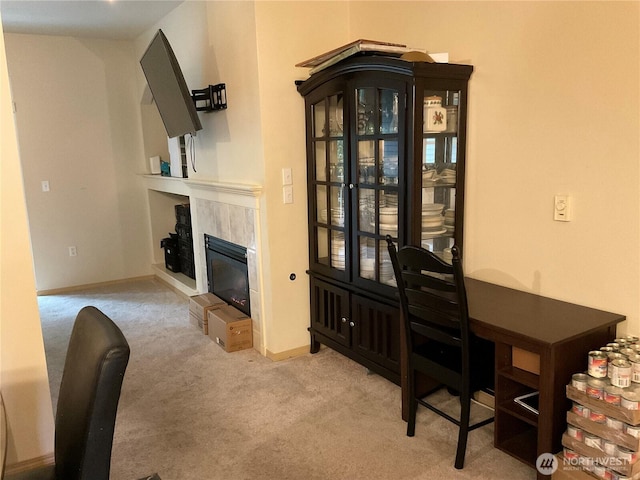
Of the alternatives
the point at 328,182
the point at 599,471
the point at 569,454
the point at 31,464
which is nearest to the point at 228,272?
the point at 328,182

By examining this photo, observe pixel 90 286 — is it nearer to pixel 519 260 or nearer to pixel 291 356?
pixel 291 356

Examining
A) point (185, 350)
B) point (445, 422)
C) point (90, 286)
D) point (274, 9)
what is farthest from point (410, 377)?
point (90, 286)

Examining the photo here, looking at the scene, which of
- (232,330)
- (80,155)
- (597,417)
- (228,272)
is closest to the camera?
(597,417)

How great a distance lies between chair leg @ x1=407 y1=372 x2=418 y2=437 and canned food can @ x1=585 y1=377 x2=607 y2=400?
806 mm

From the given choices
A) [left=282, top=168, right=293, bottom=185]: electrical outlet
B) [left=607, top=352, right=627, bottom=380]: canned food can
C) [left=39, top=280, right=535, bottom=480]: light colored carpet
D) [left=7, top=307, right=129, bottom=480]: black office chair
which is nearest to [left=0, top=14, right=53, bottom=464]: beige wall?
[left=39, top=280, right=535, bottom=480]: light colored carpet

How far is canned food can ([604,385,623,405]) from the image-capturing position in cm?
179

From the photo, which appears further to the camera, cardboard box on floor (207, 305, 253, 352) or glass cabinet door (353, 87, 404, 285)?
cardboard box on floor (207, 305, 253, 352)

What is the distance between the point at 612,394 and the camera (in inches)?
71.0

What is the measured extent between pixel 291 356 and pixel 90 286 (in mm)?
3030

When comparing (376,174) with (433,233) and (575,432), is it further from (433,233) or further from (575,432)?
(575,432)

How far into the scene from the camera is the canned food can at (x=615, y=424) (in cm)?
180

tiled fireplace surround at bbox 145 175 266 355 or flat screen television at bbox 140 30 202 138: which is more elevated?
flat screen television at bbox 140 30 202 138

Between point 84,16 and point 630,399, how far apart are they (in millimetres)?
4654

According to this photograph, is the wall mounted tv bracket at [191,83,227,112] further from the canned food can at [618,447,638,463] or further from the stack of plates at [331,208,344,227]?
the canned food can at [618,447,638,463]
